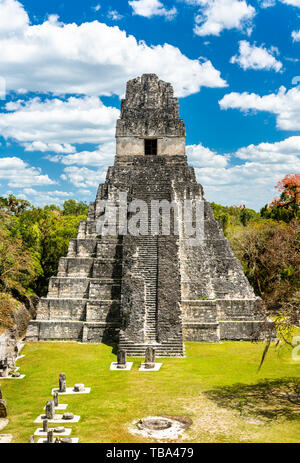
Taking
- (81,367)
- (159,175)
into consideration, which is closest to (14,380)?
(81,367)

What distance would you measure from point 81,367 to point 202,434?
5765 mm

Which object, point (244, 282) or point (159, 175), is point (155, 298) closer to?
point (244, 282)

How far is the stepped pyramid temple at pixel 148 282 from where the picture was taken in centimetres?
1587

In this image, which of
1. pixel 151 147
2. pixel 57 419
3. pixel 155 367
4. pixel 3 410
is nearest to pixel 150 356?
pixel 155 367

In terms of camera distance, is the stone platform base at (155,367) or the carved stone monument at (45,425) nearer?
the carved stone monument at (45,425)

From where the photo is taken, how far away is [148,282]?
16.9 meters

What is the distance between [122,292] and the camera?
16.4m

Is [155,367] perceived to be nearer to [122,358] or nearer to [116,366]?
[122,358]
